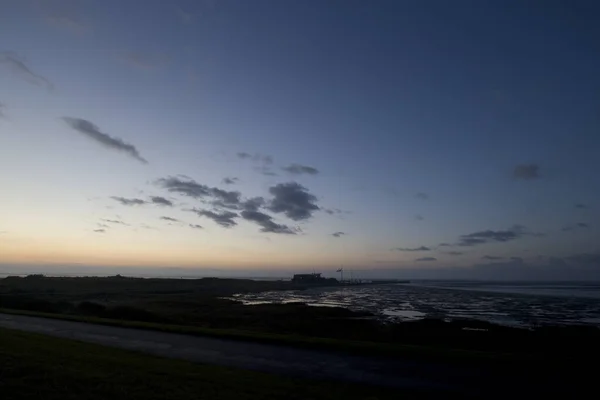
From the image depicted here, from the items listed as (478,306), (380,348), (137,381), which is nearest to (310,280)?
(478,306)

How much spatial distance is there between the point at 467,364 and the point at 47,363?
1318cm

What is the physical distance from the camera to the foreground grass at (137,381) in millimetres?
9773

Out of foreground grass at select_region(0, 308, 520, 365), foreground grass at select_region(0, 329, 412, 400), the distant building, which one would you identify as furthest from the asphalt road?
the distant building

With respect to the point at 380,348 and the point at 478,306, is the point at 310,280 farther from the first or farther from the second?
the point at 380,348

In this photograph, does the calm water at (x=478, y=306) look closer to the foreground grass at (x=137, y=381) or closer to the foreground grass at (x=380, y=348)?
the foreground grass at (x=380, y=348)

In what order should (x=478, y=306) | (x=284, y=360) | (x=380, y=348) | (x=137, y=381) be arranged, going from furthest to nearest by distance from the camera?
(x=478, y=306), (x=380, y=348), (x=284, y=360), (x=137, y=381)

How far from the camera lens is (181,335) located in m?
20.2

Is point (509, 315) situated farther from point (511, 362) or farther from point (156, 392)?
point (156, 392)

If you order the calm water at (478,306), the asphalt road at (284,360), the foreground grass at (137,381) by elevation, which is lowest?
the calm water at (478,306)

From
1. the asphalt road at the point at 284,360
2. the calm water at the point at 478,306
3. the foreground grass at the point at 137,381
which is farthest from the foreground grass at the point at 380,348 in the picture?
the calm water at the point at 478,306

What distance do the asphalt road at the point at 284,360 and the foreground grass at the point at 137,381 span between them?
1.20 meters

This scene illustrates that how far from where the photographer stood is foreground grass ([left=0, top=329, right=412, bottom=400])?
9773 mm

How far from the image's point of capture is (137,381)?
35.4ft

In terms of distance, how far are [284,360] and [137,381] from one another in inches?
216
